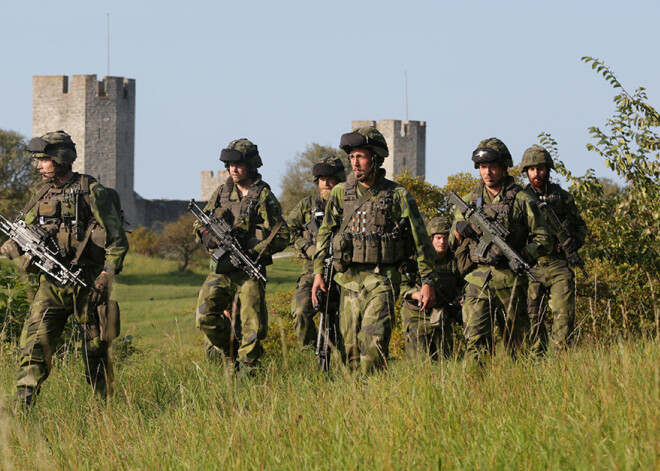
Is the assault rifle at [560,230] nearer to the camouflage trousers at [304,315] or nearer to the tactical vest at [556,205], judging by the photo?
the tactical vest at [556,205]

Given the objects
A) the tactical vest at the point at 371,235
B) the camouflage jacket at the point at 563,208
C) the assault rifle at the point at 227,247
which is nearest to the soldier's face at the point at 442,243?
the camouflage jacket at the point at 563,208

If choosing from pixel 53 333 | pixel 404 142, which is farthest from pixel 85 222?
pixel 404 142

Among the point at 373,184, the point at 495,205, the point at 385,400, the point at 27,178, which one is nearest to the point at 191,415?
the point at 385,400

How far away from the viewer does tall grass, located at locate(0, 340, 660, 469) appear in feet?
12.3

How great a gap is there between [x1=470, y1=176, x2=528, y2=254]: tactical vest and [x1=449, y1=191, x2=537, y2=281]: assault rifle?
4 centimetres

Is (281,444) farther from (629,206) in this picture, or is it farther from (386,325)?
(629,206)

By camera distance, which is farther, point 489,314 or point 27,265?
point 489,314

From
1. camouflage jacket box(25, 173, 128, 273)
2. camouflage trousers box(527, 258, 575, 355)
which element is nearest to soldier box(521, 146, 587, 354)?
camouflage trousers box(527, 258, 575, 355)

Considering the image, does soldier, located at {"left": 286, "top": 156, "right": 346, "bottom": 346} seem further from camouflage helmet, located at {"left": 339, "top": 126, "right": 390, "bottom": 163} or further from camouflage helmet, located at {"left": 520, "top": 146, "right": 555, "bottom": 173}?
camouflage helmet, located at {"left": 339, "top": 126, "right": 390, "bottom": 163}

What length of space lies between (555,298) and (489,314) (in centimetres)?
159

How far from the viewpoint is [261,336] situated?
768 centimetres

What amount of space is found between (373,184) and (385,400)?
2088 millimetres

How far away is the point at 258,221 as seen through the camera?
7988 mm

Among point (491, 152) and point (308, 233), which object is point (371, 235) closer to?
point (491, 152)
